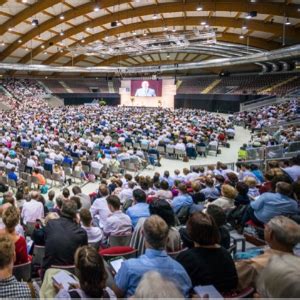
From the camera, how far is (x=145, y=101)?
159ft

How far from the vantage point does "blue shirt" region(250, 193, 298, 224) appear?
4.48 metres

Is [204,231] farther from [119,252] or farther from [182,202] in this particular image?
[182,202]

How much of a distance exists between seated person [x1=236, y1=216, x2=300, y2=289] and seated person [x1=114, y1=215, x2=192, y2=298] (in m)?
0.51

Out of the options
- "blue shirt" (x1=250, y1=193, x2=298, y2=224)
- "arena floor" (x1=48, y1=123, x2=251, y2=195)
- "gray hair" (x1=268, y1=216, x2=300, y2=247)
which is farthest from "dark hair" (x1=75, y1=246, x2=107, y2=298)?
"arena floor" (x1=48, y1=123, x2=251, y2=195)

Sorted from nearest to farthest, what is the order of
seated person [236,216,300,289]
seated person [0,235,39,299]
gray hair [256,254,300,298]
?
gray hair [256,254,300,298]
seated person [0,235,39,299]
seated person [236,216,300,289]

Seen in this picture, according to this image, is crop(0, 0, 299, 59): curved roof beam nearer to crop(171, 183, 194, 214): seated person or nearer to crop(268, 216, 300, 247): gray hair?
crop(171, 183, 194, 214): seated person

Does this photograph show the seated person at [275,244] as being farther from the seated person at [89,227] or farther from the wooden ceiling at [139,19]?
the wooden ceiling at [139,19]

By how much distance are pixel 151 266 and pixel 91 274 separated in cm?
59

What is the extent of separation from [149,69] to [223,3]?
23956 mm

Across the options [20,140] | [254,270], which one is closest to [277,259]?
[254,270]

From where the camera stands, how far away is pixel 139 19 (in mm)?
30266

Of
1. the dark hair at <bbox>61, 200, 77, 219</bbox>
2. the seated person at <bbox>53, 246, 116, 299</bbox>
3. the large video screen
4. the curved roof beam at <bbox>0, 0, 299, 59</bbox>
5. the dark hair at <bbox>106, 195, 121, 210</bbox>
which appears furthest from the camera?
the large video screen

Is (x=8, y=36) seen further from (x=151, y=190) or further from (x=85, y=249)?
(x=85, y=249)

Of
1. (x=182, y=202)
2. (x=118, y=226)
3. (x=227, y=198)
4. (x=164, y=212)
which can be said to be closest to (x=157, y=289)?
(x=164, y=212)
